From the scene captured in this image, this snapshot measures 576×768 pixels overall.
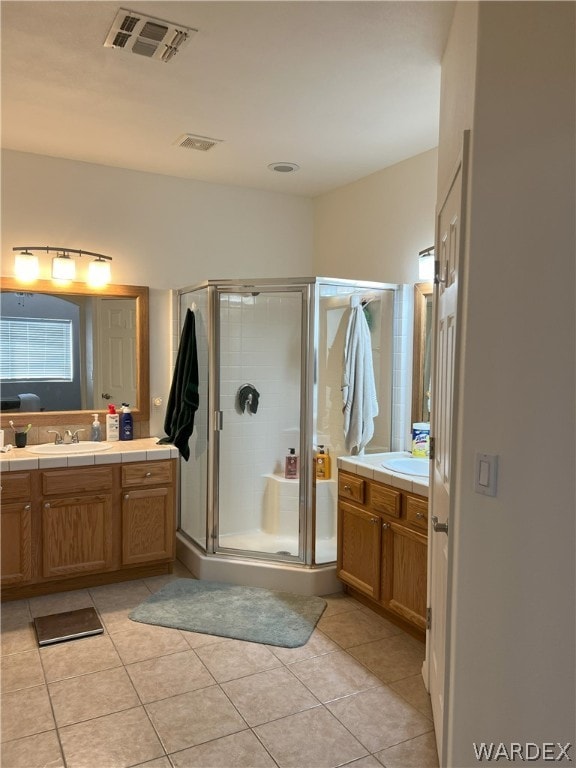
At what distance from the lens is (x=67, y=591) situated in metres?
3.52

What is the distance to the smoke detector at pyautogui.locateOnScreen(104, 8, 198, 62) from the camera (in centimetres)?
216

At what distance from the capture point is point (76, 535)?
11.4ft

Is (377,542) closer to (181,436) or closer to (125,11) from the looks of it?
(181,436)

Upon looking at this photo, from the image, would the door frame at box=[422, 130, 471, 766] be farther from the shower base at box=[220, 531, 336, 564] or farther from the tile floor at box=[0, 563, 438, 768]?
the shower base at box=[220, 531, 336, 564]

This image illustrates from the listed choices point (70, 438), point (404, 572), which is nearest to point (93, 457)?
point (70, 438)

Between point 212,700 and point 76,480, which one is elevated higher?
point 76,480

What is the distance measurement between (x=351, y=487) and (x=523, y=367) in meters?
1.80

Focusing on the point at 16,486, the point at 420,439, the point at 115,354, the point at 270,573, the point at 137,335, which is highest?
the point at 137,335

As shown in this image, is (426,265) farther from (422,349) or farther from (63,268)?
(63,268)

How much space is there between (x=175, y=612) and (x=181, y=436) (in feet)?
3.71

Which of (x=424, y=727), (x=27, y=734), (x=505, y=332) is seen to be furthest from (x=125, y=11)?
(x=424, y=727)

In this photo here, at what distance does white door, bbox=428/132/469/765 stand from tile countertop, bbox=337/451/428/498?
12.3 inches

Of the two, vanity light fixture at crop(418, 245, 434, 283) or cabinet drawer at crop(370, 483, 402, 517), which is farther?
vanity light fixture at crop(418, 245, 434, 283)

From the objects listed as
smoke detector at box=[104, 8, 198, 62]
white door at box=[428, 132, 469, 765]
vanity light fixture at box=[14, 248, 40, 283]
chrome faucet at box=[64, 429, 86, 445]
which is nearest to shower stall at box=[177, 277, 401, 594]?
chrome faucet at box=[64, 429, 86, 445]
